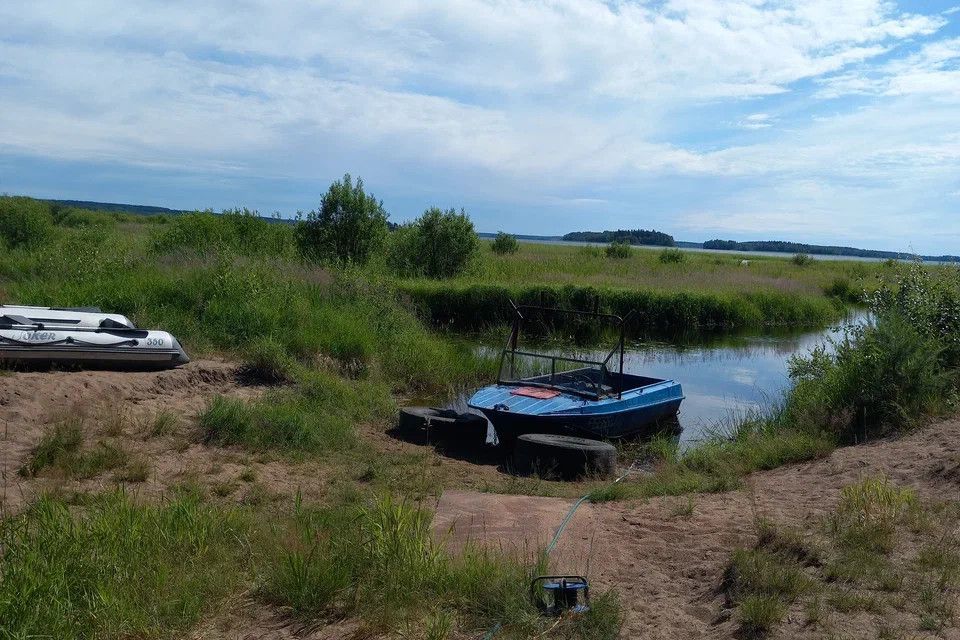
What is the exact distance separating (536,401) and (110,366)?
232 inches

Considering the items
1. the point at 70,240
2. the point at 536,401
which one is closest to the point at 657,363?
the point at 536,401

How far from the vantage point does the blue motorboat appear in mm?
11234

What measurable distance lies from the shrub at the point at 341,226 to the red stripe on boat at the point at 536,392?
52.3 feet

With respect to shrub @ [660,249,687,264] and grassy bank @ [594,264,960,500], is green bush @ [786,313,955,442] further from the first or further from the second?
shrub @ [660,249,687,264]

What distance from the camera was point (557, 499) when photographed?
301 inches

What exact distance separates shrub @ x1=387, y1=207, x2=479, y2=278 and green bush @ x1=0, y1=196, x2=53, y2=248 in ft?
39.6

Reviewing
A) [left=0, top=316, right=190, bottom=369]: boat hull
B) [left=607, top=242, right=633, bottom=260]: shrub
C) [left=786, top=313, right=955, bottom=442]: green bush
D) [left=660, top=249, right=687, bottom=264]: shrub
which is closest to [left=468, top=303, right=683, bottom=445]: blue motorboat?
[left=786, top=313, right=955, bottom=442]: green bush

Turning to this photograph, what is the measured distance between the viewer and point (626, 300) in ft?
84.8

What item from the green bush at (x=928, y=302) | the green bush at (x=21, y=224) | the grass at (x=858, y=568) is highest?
the green bush at (x=21, y=224)

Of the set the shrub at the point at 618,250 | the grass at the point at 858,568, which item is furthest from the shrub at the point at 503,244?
the grass at the point at 858,568

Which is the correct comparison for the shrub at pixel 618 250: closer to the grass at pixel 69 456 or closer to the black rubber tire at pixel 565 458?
the black rubber tire at pixel 565 458

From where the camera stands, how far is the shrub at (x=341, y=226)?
90.2 ft

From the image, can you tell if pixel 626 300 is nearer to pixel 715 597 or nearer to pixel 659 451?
pixel 659 451

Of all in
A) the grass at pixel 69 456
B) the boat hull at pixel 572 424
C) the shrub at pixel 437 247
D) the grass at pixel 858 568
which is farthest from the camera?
the shrub at pixel 437 247
